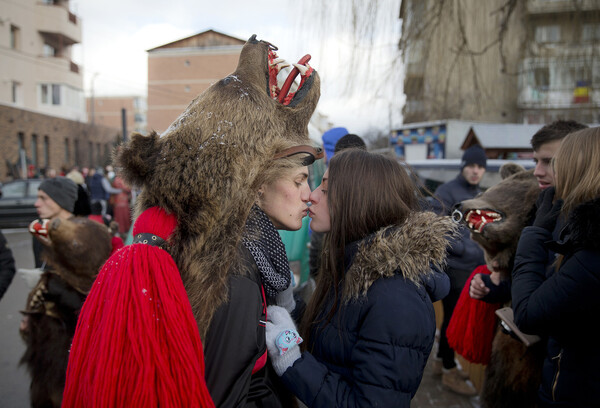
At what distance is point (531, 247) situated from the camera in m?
1.90

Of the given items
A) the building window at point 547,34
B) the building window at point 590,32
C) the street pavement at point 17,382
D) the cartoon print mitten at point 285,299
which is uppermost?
the building window at point 547,34

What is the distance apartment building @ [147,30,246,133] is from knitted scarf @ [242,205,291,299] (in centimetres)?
1993

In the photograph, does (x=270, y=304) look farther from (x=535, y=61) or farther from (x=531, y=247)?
(x=535, y=61)

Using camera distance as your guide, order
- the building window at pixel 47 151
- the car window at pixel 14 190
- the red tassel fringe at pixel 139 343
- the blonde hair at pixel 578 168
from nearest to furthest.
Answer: the red tassel fringe at pixel 139 343 < the blonde hair at pixel 578 168 < the car window at pixel 14 190 < the building window at pixel 47 151

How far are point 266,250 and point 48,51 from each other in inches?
1224

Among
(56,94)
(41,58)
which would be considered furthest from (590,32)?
(56,94)

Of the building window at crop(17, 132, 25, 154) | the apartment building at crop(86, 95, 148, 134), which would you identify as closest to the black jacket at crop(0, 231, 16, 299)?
the building window at crop(17, 132, 25, 154)

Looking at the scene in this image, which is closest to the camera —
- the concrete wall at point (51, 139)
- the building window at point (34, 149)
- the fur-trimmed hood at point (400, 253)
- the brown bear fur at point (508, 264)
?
the fur-trimmed hood at point (400, 253)

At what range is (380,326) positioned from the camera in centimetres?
138

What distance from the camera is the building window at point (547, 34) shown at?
476 cm

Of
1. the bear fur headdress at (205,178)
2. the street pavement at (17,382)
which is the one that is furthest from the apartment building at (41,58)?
the bear fur headdress at (205,178)

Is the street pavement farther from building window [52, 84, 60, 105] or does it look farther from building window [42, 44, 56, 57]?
building window [42, 44, 56, 57]

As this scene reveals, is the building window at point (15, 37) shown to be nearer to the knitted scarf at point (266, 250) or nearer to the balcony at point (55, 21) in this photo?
the balcony at point (55, 21)

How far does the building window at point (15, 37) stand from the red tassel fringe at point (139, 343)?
27.9 meters
